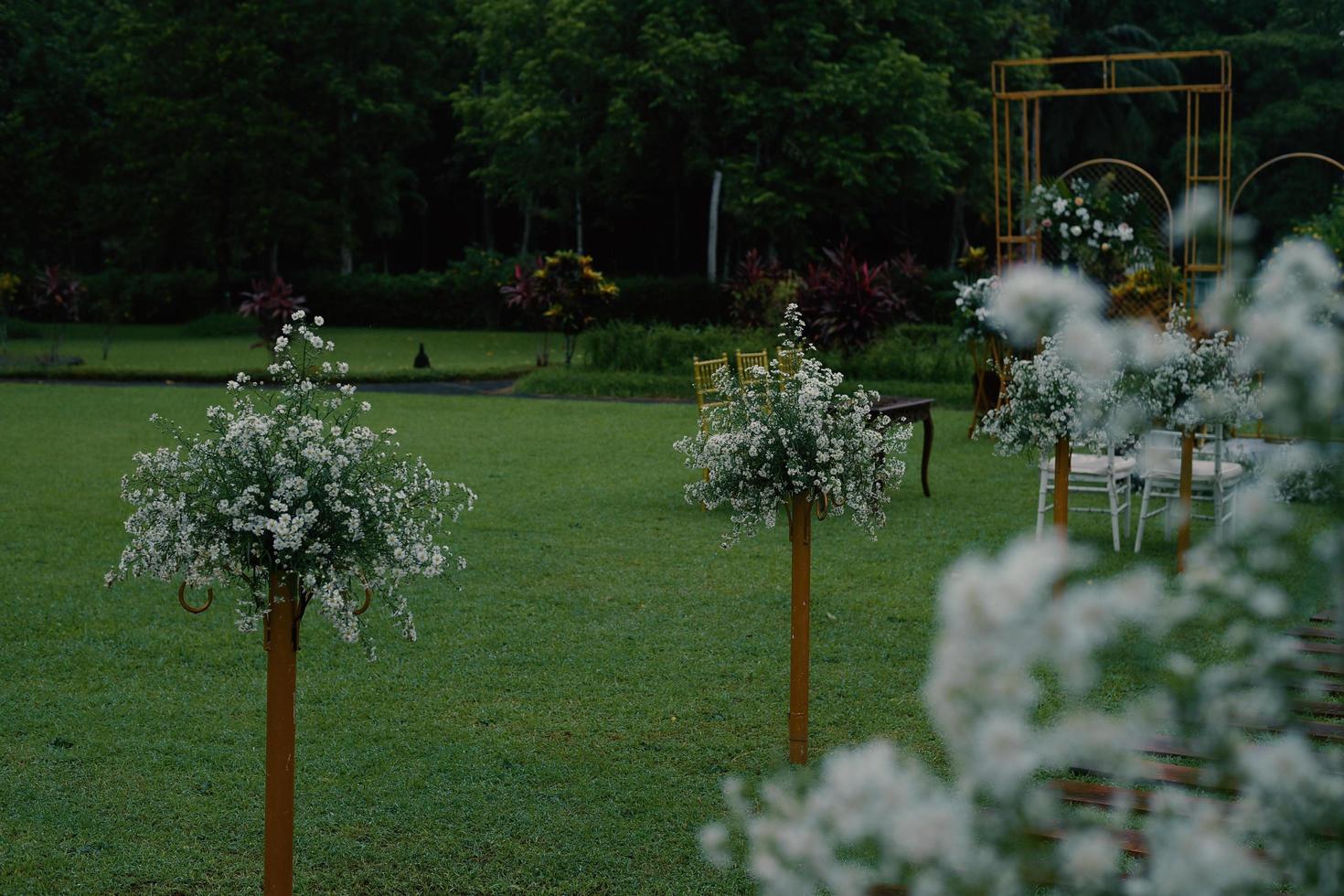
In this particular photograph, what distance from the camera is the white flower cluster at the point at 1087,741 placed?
4.09 feet

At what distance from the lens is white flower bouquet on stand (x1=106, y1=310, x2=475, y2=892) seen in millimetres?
3635

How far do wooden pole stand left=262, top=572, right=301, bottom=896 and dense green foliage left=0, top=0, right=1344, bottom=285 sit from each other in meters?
25.2

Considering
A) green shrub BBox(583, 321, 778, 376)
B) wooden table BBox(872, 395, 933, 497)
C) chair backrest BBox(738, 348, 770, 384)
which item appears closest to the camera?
chair backrest BBox(738, 348, 770, 384)

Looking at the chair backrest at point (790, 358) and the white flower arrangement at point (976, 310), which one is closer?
the chair backrest at point (790, 358)

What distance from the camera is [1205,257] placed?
5.85ft

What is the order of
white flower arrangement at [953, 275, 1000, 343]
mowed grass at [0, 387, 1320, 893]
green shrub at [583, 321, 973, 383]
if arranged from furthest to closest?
green shrub at [583, 321, 973, 383] < white flower arrangement at [953, 275, 1000, 343] < mowed grass at [0, 387, 1320, 893]

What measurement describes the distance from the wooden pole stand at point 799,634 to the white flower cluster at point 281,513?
5.64 ft

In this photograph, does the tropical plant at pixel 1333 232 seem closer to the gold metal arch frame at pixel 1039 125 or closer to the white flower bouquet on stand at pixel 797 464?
the gold metal arch frame at pixel 1039 125

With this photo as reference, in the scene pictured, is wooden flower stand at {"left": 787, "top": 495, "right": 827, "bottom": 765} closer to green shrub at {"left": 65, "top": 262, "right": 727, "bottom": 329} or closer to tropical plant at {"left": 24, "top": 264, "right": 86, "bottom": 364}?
tropical plant at {"left": 24, "top": 264, "right": 86, "bottom": 364}

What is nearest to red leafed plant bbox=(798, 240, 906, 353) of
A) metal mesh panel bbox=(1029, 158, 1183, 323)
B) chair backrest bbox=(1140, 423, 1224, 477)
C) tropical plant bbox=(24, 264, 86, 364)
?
metal mesh panel bbox=(1029, 158, 1183, 323)

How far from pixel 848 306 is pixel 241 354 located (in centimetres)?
1321

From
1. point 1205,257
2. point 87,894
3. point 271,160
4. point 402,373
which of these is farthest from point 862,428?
point 271,160

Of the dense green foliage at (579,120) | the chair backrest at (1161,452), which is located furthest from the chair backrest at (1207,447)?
the dense green foliage at (579,120)

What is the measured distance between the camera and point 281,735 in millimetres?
3725
